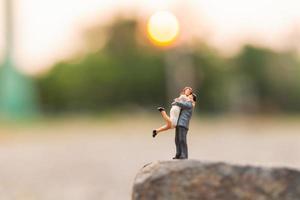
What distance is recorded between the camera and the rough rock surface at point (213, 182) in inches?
Answer: 137

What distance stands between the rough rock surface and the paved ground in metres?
2.67

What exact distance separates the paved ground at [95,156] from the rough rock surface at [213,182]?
8.76 feet

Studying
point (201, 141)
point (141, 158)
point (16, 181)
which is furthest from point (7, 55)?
point (16, 181)

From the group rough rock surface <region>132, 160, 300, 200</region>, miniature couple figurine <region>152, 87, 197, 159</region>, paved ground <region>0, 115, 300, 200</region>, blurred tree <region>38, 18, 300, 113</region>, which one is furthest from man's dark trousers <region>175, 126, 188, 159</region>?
blurred tree <region>38, 18, 300, 113</region>

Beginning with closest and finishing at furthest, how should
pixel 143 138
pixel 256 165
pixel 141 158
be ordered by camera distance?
pixel 256 165 < pixel 141 158 < pixel 143 138

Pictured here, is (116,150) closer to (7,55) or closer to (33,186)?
(33,186)

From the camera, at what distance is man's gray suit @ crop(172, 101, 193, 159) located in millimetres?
3713

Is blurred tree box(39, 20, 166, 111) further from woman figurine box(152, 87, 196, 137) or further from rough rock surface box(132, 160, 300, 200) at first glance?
rough rock surface box(132, 160, 300, 200)

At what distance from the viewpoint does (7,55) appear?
33938 mm

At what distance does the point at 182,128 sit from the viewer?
372 centimetres

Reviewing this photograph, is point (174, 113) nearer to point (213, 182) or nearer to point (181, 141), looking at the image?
point (181, 141)

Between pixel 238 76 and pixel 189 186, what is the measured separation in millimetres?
39406

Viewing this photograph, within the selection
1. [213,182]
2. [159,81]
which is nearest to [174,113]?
[213,182]

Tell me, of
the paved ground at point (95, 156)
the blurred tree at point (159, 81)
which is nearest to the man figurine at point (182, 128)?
the paved ground at point (95, 156)
